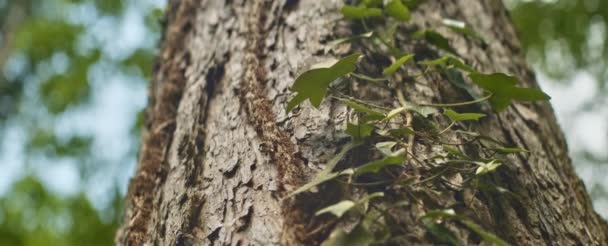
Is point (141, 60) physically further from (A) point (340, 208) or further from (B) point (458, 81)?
(A) point (340, 208)

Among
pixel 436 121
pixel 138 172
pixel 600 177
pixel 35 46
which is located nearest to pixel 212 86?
pixel 138 172

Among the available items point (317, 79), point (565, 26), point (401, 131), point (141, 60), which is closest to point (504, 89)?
point (401, 131)

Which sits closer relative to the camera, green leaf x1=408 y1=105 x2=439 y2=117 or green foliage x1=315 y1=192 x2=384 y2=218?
green foliage x1=315 y1=192 x2=384 y2=218

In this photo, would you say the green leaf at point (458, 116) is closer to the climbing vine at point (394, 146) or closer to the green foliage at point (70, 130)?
the climbing vine at point (394, 146)

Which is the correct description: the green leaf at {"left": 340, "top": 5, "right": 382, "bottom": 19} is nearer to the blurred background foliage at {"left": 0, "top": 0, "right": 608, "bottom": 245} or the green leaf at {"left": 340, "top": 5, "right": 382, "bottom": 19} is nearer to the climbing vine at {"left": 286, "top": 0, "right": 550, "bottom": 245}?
the climbing vine at {"left": 286, "top": 0, "right": 550, "bottom": 245}

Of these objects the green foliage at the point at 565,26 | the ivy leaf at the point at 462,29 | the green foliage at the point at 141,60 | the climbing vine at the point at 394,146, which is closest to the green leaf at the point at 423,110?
the climbing vine at the point at 394,146

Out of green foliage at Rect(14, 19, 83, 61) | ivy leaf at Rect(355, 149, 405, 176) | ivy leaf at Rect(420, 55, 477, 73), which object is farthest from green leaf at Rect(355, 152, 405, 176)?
green foliage at Rect(14, 19, 83, 61)
